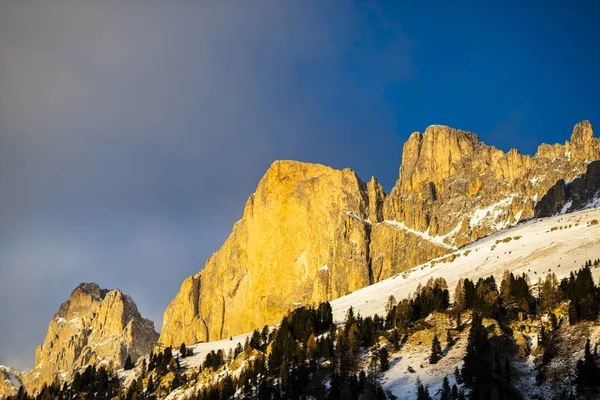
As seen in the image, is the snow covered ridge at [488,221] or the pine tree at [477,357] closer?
the pine tree at [477,357]

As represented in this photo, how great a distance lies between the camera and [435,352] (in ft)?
245

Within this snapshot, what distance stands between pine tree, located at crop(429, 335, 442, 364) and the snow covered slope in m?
24.5

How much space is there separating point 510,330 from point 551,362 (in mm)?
10823

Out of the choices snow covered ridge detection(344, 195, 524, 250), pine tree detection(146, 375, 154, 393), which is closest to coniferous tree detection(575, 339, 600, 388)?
pine tree detection(146, 375, 154, 393)

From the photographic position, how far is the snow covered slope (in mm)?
101500

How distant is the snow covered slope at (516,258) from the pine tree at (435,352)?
2451cm

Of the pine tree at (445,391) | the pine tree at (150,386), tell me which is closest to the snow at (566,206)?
the pine tree at (150,386)

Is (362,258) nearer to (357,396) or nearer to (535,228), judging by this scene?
(535,228)

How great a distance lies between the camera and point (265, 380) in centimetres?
8731

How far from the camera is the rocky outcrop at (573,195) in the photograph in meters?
169

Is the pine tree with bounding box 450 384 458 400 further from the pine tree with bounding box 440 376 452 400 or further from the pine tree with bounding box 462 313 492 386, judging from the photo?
the pine tree with bounding box 462 313 492 386

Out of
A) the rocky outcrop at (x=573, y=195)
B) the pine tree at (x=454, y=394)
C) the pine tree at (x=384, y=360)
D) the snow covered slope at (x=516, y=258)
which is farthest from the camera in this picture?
the rocky outcrop at (x=573, y=195)

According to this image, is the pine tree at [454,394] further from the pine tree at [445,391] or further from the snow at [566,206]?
the snow at [566,206]

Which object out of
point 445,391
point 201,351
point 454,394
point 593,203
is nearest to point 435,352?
point 445,391
